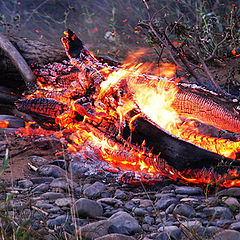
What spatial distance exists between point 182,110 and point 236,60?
18.8 feet

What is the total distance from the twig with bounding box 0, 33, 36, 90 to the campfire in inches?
24.2

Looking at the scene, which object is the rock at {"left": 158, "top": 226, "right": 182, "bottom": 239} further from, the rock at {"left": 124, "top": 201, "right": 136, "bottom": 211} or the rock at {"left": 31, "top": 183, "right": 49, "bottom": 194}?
the rock at {"left": 31, "top": 183, "right": 49, "bottom": 194}

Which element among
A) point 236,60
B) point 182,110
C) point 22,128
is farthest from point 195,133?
point 236,60

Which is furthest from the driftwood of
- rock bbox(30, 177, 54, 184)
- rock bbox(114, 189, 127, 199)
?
rock bbox(114, 189, 127, 199)

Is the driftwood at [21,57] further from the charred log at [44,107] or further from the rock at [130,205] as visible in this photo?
the rock at [130,205]

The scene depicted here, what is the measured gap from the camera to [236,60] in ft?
29.6

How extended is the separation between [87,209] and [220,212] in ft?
3.27

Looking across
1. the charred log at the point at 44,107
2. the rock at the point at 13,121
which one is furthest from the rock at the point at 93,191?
the rock at the point at 13,121

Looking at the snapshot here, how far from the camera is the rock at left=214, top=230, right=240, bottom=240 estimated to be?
6.79 ft

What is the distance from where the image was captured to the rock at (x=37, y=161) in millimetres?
3758

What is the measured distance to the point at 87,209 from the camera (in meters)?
2.53

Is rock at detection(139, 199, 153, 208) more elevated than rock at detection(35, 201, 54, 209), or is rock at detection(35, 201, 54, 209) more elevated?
rock at detection(35, 201, 54, 209)

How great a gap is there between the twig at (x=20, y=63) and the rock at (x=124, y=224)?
353cm

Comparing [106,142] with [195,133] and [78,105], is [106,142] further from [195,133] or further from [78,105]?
[195,133]
